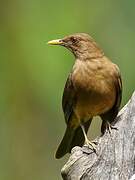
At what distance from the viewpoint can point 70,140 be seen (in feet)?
32.6

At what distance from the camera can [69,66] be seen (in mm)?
10422

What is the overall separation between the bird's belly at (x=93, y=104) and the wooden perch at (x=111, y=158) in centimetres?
126

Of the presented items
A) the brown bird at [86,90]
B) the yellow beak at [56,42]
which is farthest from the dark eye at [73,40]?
the yellow beak at [56,42]

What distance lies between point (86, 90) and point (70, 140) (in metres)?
0.51

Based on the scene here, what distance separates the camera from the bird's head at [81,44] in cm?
988

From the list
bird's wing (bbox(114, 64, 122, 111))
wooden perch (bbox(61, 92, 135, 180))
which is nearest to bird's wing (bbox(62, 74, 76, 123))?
bird's wing (bbox(114, 64, 122, 111))

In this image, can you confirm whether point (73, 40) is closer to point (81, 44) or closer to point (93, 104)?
point (81, 44)

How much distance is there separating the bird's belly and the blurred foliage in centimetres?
32

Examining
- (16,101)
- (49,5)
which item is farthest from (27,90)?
(49,5)

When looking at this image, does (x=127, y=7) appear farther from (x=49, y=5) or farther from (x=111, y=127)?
(x=111, y=127)

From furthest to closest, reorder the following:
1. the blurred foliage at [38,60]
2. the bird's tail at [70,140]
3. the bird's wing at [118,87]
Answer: the blurred foliage at [38,60] → the bird's tail at [70,140] → the bird's wing at [118,87]

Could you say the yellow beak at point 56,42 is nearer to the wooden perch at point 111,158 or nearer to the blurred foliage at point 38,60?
the blurred foliage at point 38,60

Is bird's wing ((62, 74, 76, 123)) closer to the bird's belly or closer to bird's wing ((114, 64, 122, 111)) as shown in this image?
the bird's belly

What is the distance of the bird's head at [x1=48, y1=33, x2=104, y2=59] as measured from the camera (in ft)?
32.4
